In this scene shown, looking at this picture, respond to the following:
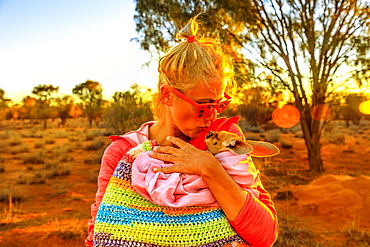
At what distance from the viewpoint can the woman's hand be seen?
1.54 metres

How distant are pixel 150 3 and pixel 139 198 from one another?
13164mm

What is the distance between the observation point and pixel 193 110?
1710 mm

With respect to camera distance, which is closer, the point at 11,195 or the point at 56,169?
the point at 11,195

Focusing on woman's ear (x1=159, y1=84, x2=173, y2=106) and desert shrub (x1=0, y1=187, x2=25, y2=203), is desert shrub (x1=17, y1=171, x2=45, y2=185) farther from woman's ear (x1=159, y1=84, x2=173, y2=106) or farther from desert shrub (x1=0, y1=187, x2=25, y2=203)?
woman's ear (x1=159, y1=84, x2=173, y2=106)

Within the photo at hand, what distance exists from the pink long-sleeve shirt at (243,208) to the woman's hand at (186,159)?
22 centimetres

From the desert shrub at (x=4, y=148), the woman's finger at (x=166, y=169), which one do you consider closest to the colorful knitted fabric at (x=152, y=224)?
the woman's finger at (x=166, y=169)

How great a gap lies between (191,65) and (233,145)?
1.51 ft

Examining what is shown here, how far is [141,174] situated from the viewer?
1555mm

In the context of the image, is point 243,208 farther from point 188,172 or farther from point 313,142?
point 313,142

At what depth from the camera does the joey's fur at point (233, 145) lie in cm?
159

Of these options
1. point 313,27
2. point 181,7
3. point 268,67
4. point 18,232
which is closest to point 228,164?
point 18,232

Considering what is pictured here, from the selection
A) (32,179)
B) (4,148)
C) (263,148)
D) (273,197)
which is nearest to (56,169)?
(32,179)

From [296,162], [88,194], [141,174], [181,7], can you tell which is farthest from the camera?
[296,162]

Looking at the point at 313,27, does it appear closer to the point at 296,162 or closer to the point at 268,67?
the point at 268,67
